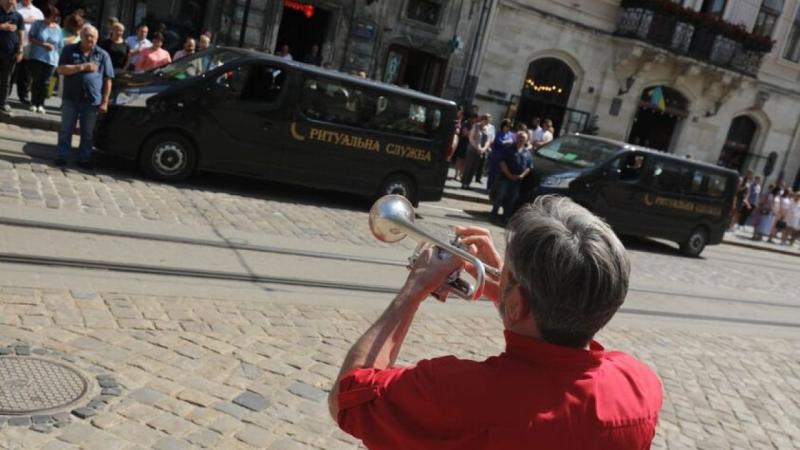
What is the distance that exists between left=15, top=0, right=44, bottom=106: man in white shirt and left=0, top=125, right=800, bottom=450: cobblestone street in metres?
2.01

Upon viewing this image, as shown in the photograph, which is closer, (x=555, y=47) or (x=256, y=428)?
(x=256, y=428)

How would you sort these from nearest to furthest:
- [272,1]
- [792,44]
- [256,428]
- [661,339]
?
1. [256,428]
2. [661,339]
3. [272,1]
4. [792,44]

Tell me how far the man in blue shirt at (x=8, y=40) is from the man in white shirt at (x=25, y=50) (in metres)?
0.19

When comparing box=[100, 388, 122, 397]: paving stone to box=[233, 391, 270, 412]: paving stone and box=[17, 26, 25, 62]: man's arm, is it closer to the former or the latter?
box=[233, 391, 270, 412]: paving stone

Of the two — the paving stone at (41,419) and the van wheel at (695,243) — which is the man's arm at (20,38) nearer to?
the paving stone at (41,419)

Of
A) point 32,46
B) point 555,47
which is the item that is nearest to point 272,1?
point 32,46

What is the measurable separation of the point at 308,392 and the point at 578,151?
10933 millimetres

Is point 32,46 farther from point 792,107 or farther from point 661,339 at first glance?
point 792,107

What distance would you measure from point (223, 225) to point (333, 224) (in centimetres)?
196

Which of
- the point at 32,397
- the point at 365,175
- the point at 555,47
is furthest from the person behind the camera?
the point at 555,47

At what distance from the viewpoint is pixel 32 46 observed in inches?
465

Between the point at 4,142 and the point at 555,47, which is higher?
the point at 555,47

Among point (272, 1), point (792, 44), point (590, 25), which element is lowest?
point (272, 1)

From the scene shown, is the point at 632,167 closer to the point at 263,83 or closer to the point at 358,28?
the point at 263,83
